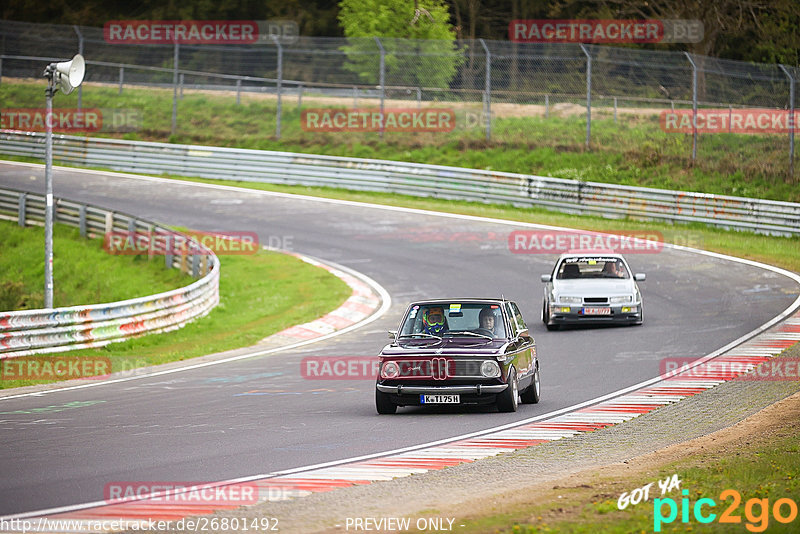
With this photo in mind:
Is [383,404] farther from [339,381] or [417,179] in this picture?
[417,179]

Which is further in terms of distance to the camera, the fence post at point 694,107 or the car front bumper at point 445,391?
the fence post at point 694,107

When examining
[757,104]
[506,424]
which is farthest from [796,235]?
[506,424]

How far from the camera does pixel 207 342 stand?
2081cm

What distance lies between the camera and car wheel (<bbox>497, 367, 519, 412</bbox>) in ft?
41.9

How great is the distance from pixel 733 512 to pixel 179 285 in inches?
823

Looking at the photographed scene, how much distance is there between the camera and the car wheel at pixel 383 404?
12812 mm

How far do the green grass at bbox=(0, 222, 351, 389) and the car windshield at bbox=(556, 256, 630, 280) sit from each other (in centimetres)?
530

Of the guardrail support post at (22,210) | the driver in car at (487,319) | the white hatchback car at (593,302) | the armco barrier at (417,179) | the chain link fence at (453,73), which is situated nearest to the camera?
the driver in car at (487,319)

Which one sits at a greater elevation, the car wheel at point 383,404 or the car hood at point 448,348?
the car hood at point 448,348

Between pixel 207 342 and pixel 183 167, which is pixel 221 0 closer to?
pixel 183 167

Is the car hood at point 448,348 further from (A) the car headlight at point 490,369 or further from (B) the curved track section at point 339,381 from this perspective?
(B) the curved track section at point 339,381

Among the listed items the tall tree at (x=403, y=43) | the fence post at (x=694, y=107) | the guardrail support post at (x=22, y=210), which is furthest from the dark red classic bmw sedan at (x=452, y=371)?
the tall tree at (x=403, y=43)

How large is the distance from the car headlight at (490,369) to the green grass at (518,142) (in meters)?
22.9

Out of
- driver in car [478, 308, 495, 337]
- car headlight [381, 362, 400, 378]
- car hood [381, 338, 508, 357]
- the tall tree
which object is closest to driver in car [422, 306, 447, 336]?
car hood [381, 338, 508, 357]
